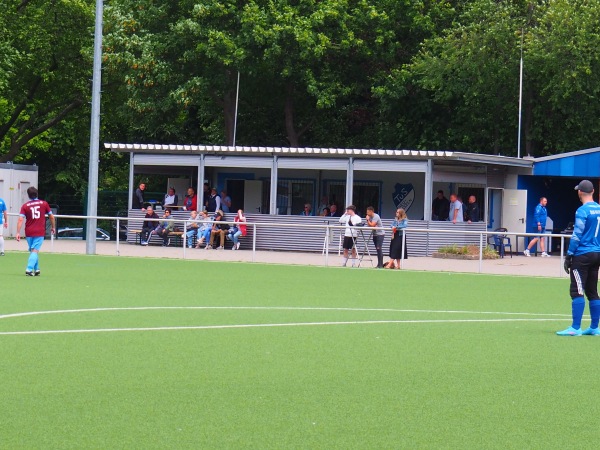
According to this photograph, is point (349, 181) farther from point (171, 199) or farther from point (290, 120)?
point (290, 120)

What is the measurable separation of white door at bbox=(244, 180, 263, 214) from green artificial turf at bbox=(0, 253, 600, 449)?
2187 cm

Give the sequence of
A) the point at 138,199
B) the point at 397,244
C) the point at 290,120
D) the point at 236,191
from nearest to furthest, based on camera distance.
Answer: the point at 397,244 < the point at 138,199 < the point at 236,191 < the point at 290,120

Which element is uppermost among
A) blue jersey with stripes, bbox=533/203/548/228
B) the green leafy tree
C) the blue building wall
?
the green leafy tree

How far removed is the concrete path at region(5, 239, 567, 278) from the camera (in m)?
28.2

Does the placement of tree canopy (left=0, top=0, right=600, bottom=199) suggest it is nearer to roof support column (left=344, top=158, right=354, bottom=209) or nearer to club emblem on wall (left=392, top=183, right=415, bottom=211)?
club emblem on wall (left=392, top=183, right=415, bottom=211)

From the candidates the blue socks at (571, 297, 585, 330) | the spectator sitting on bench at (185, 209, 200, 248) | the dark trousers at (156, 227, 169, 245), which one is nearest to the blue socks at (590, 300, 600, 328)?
the blue socks at (571, 297, 585, 330)

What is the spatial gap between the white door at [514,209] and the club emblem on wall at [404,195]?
3137mm

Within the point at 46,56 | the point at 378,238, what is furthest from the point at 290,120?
the point at 378,238

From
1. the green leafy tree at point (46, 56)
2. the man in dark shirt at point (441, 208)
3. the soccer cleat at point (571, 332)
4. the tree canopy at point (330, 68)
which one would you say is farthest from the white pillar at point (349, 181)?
the soccer cleat at point (571, 332)

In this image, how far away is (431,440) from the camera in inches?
293

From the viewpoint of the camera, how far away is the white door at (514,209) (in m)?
37.6

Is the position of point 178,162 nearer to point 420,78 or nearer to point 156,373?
point 420,78

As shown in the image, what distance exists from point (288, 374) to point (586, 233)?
4.74m

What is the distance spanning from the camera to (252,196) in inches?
1617
